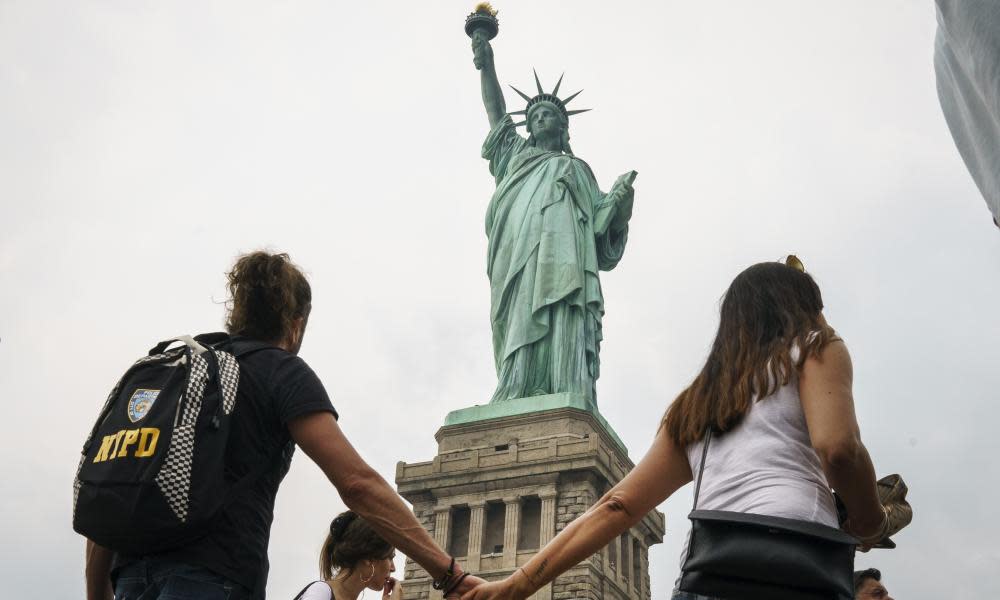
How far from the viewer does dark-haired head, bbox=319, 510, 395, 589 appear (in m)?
4.36

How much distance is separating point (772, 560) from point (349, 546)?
85.4 inches

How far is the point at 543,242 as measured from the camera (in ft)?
76.9

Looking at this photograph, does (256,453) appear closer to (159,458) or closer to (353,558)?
(159,458)

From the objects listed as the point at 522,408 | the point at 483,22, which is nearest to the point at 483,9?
the point at 483,22

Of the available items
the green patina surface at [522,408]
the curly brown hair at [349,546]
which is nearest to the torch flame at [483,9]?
the green patina surface at [522,408]

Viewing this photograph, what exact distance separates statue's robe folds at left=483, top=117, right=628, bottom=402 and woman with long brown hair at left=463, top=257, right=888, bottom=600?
1872cm

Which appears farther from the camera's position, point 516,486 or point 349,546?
point 516,486

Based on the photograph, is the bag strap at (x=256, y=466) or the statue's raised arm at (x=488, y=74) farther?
the statue's raised arm at (x=488, y=74)

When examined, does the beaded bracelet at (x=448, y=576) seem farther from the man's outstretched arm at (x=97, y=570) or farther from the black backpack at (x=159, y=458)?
the man's outstretched arm at (x=97, y=570)

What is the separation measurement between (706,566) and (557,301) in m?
20.1

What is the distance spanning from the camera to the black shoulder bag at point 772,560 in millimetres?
2594

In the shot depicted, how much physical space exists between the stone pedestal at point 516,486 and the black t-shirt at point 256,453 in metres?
16.7

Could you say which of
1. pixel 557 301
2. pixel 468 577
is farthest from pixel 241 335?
pixel 557 301

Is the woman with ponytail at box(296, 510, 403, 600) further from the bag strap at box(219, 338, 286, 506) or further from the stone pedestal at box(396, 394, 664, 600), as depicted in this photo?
the stone pedestal at box(396, 394, 664, 600)
